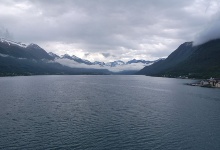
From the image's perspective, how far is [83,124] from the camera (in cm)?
7850

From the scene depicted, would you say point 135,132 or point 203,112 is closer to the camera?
point 135,132

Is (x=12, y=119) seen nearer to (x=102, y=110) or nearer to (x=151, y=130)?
(x=102, y=110)

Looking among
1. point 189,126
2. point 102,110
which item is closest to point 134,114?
point 102,110

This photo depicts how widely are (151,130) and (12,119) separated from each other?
44.9 metres

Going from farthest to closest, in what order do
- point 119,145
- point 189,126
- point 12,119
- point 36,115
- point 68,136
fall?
point 36,115 → point 12,119 → point 189,126 → point 68,136 → point 119,145

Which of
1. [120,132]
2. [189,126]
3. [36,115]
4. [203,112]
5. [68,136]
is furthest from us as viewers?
[203,112]

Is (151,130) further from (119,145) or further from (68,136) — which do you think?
(68,136)

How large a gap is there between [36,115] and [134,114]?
35.4 meters

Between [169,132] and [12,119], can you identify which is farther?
[12,119]

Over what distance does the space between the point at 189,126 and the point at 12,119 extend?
56.2 metres

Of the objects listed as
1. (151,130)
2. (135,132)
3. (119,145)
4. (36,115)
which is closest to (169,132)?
(151,130)

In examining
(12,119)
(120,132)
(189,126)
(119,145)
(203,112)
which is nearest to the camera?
(119,145)

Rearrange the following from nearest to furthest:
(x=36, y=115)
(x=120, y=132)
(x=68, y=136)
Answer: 1. (x=68, y=136)
2. (x=120, y=132)
3. (x=36, y=115)

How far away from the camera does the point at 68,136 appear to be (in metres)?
65.6
